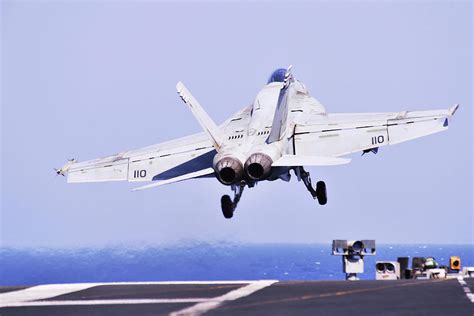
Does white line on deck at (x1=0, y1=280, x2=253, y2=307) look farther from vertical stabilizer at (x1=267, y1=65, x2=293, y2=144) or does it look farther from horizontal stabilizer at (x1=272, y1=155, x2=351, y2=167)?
vertical stabilizer at (x1=267, y1=65, x2=293, y2=144)

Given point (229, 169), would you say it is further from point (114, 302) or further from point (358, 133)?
point (114, 302)

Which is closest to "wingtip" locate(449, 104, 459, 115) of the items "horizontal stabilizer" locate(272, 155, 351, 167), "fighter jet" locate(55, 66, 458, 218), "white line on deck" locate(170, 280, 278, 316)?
"fighter jet" locate(55, 66, 458, 218)

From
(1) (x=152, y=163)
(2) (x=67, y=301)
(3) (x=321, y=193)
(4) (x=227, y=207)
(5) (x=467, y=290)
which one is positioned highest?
(1) (x=152, y=163)

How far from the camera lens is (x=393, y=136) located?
36938 mm

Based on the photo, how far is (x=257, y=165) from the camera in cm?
3183

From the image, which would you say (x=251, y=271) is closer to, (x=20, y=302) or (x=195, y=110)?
(x=195, y=110)

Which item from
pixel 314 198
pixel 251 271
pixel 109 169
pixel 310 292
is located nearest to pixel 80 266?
pixel 109 169

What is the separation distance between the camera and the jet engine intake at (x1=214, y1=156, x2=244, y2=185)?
31641 millimetres

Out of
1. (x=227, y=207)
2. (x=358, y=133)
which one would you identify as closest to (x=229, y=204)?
Answer: (x=227, y=207)

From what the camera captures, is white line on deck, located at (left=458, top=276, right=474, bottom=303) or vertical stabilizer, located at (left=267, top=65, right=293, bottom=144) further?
vertical stabilizer, located at (left=267, top=65, right=293, bottom=144)

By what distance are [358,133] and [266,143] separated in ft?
18.1

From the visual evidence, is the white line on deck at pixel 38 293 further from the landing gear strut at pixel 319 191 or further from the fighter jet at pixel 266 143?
the landing gear strut at pixel 319 191

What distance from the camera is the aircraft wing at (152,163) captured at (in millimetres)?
38406

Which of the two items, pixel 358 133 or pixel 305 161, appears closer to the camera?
pixel 305 161
